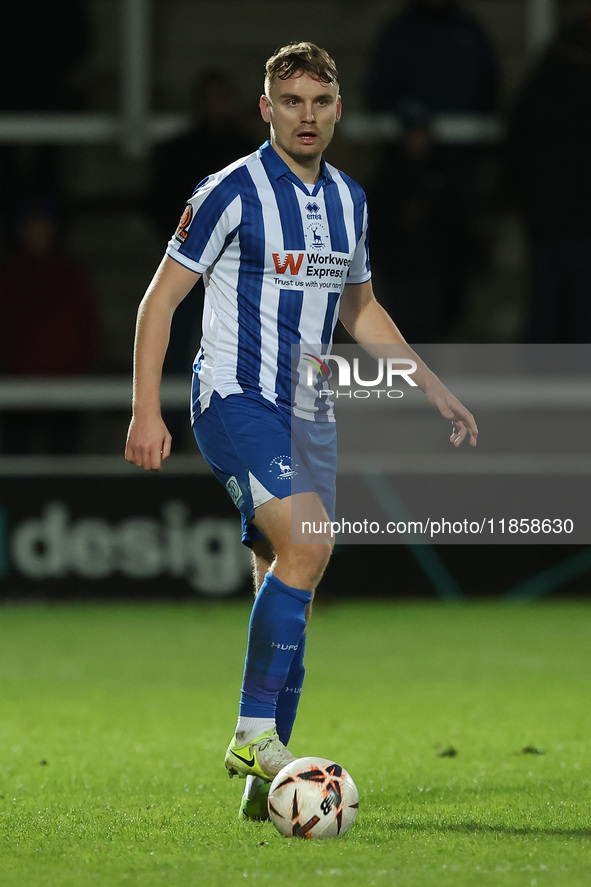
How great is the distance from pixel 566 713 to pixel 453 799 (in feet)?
5.45

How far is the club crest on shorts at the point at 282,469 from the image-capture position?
12.3 ft

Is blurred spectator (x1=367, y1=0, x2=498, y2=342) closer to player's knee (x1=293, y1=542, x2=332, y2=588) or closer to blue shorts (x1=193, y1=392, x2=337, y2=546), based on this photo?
blue shorts (x1=193, y1=392, x2=337, y2=546)

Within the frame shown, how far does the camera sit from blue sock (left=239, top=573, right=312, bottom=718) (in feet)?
12.2

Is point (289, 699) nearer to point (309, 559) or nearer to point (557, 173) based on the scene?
point (309, 559)

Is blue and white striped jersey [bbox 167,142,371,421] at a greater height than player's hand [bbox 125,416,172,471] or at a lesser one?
greater

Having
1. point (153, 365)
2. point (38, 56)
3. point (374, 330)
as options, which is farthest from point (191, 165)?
point (153, 365)

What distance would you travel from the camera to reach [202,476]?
8.83 meters

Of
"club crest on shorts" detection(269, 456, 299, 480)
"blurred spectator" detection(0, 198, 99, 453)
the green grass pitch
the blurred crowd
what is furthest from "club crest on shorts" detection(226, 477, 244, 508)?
"blurred spectator" detection(0, 198, 99, 453)

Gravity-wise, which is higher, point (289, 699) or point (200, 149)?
point (200, 149)

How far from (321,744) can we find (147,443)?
1.69 m

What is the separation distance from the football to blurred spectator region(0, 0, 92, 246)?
7.03m

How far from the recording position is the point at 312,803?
11.4 feet

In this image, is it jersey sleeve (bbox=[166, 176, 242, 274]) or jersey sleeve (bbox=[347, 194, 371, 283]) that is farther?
jersey sleeve (bbox=[347, 194, 371, 283])

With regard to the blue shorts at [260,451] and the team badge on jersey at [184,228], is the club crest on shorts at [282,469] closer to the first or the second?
the blue shorts at [260,451]
